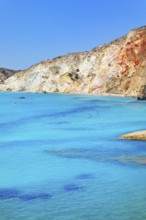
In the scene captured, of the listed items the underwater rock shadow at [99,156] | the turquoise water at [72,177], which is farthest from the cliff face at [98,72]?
the underwater rock shadow at [99,156]

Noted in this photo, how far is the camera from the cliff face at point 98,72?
12262 cm

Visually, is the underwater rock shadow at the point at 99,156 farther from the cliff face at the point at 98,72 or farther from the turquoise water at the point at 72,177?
the cliff face at the point at 98,72

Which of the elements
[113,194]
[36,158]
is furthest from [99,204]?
[36,158]

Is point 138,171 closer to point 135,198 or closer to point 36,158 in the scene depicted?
point 135,198

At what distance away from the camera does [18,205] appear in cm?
2173

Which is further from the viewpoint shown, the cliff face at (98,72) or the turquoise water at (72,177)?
the cliff face at (98,72)

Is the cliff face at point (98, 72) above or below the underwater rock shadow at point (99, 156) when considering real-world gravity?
above

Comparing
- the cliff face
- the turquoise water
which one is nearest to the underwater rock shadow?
the turquoise water

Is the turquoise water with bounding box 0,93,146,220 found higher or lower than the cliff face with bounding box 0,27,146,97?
lower

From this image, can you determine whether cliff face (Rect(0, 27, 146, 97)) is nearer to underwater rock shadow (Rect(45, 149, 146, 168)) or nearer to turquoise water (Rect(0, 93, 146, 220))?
turquoise water (Rect(0, 93, 146, 220))

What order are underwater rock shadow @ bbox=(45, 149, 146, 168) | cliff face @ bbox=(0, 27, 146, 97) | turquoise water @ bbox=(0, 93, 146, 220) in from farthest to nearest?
cliff face @ bbox=(0, 27, 146, 97), underwater rock shadow @ bbox=(45, 149, 146, 168), turquoise water @ bbox=(0, 93, 146, 220)

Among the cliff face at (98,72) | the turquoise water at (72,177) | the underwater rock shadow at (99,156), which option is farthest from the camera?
the cliff face at (98,72)

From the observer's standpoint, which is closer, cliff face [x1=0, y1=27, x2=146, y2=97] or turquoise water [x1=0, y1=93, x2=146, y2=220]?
turquoise water [x1=0, y1=93, x2=146, y2=220]

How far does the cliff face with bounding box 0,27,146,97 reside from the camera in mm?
122625
